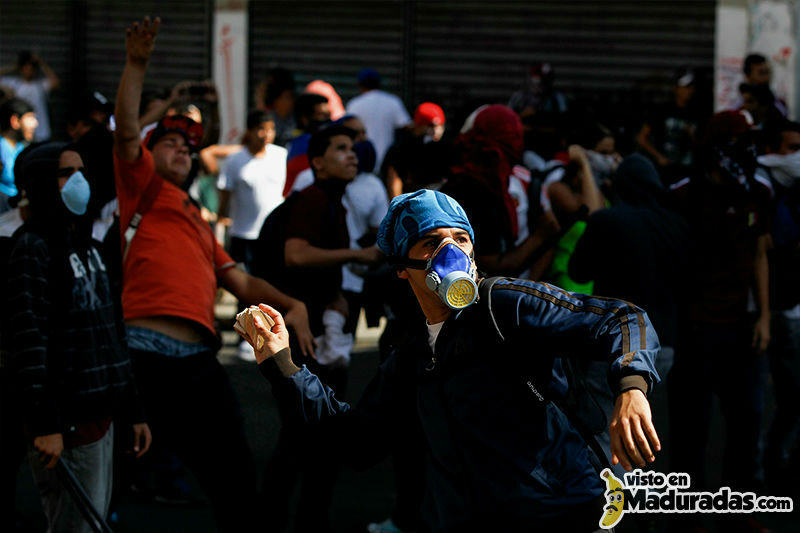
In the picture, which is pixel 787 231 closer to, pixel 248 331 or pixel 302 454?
pixel 302 454

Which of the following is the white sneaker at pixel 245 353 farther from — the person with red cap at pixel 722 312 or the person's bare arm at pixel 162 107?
the person with red cap at pixel 722 312

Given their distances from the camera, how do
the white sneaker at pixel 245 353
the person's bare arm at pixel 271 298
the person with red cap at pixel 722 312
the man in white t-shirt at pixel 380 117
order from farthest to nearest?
1. the man in white t-shirt at pixel 380 117
2. the white sneaker at pixel 245 353
3. the person with red cap at pixel 722 312
4. the person's bare arm at pixel 271 298

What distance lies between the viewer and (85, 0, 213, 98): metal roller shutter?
13.4 metres

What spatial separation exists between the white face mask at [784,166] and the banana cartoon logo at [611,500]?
393 centimetres

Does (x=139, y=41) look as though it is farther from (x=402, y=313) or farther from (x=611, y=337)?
(x=611, y=337)

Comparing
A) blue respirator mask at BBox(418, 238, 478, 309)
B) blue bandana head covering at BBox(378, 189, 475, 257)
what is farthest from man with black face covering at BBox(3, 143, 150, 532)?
blue respirator mask at BBox(418, 238, 478, 309)

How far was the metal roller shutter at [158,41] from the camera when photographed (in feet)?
44.0

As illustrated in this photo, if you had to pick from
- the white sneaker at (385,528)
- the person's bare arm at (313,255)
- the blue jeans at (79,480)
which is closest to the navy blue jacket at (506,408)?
the blue jeans at (79,480)

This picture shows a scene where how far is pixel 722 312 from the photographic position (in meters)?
5.58

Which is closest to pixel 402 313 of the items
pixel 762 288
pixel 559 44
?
pixel 762 288

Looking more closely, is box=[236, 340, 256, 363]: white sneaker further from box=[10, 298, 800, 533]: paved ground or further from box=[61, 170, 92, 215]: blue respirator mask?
box=[61, 170, 92, 215]: blue respirator mask

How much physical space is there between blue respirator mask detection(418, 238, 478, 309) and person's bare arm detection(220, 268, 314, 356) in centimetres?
164

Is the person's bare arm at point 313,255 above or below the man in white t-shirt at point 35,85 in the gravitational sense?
below

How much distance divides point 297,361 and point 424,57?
334 inches
